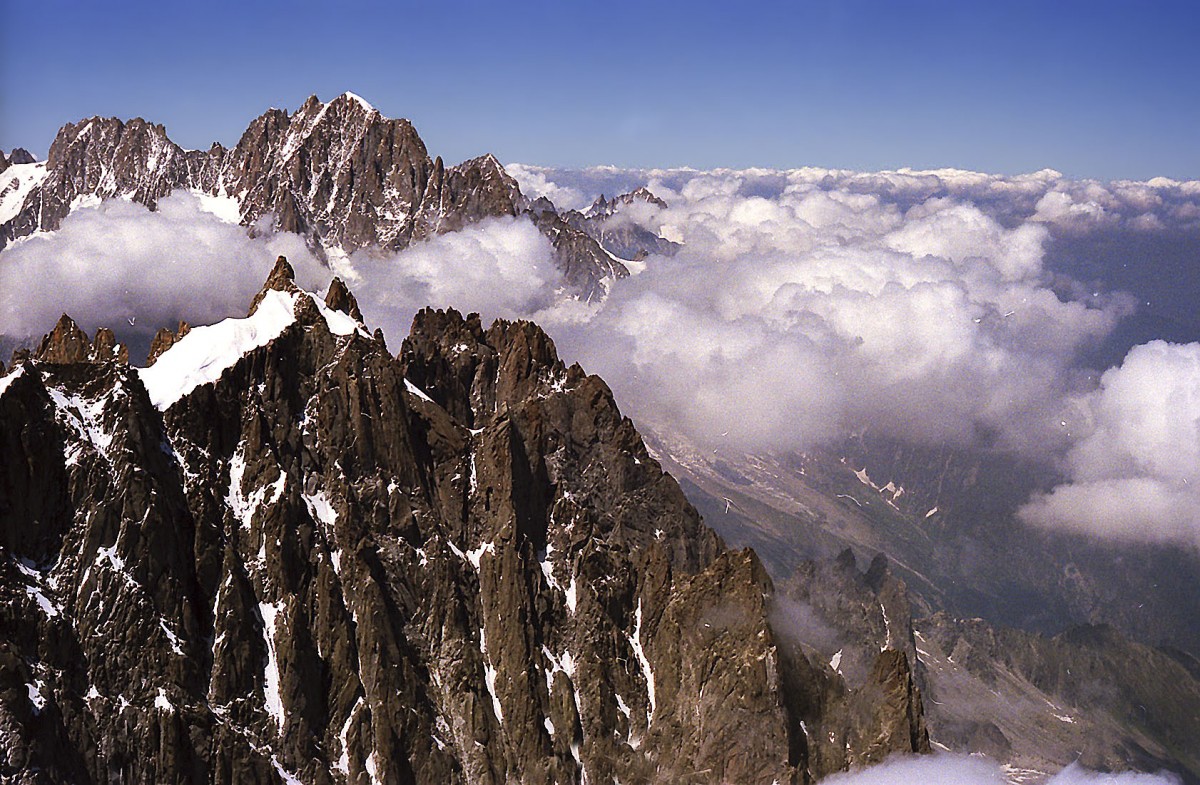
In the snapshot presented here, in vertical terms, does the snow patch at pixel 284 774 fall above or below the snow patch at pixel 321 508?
below

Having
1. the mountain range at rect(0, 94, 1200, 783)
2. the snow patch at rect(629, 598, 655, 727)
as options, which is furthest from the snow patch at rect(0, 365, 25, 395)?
the snow patch at rect(629, 598, 655, 727)

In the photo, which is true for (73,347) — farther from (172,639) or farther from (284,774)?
(284,774)

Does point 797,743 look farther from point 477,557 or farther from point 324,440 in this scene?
point 324,440

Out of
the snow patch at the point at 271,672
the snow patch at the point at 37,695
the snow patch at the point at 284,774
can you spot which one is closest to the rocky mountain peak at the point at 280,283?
the snow patch at the point at 271,672

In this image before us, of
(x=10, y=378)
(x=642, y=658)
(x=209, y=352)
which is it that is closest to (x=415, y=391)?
(x=209, y=352)

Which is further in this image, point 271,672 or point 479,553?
point 479,553

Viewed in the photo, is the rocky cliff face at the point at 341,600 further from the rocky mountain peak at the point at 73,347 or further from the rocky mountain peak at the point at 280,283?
the rocky mountain peak at the point at 73,347

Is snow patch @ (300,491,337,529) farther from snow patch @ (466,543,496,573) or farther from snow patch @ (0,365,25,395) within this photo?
snow patch @ (0,365,25,395)

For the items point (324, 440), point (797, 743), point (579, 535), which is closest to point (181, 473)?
point (324, 440)
